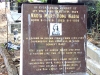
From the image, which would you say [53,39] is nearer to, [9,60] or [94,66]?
[94,66]

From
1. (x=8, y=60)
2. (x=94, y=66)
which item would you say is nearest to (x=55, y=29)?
(x=94, y=66)

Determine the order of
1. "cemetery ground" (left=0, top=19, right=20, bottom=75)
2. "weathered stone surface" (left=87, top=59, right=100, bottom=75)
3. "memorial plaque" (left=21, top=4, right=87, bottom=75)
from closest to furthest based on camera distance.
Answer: "memorial plaque" (left=21, top=4, right=87, bottom=75) → "weathered stone surface" (left=87, top=59, right=100, bottom=75) → "cemetery ground" (left=0, top=19, right=20, bottom=75)

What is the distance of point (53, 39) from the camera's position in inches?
172

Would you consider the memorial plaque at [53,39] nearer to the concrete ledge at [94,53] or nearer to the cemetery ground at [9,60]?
the cemetery ground at [9,60]

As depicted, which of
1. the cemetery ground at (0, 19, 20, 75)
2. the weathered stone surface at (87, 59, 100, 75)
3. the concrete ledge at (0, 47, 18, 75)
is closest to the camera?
the concrete ledge at (0, 47, 18, 75)

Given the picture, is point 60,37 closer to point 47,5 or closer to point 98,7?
point 47,5

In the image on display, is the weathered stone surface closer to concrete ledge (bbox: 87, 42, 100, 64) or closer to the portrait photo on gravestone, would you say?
concrete ledge (bbox: 87, 42, 100, 64)

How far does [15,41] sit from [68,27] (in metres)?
4.92

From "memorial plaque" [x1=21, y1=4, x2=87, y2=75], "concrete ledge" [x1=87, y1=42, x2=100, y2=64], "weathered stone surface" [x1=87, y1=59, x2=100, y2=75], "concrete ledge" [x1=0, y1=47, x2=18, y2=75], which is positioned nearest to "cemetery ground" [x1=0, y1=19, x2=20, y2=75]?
"concrete ledge" [x1=0, y1=47, x2=18, y2=75]

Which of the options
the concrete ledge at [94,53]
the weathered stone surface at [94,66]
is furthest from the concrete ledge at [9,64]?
the concrete ledge at [94,53]

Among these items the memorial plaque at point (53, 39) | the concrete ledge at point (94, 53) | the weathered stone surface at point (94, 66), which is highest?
the memorial plaque at point (53, 39)

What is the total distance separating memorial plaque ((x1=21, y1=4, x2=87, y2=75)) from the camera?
431 cm

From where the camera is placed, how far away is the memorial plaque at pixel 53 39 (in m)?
4.31

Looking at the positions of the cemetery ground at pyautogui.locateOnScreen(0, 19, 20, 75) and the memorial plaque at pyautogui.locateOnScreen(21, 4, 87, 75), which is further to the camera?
the cemetery ground at pyautogui.locateOnScreen(0, 19, 20, 75)
